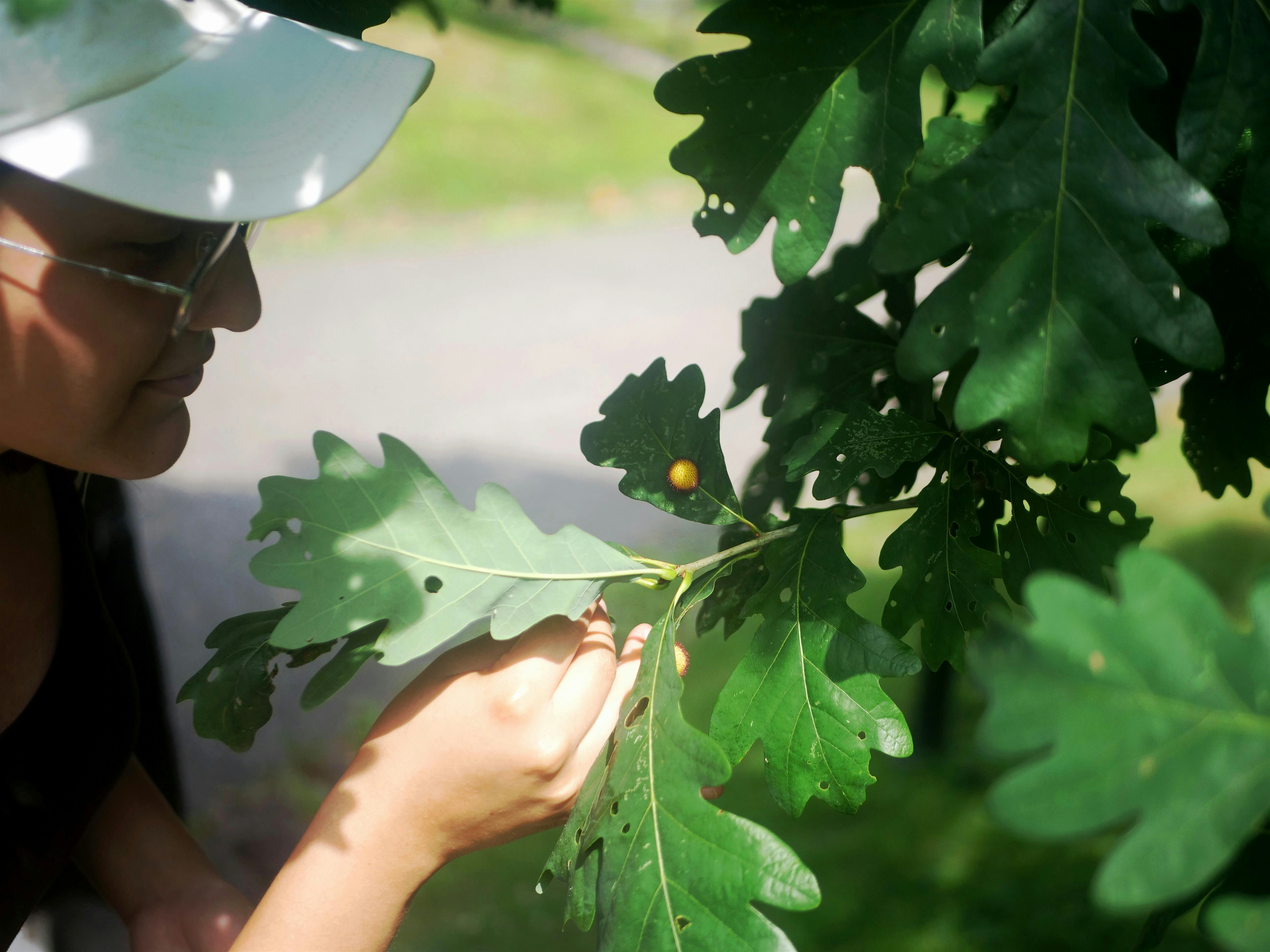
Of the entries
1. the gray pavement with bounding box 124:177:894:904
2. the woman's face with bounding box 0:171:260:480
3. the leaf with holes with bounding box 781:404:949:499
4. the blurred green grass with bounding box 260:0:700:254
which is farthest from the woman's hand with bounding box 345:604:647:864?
the blurred green grass with bounding box 260:0:700:254

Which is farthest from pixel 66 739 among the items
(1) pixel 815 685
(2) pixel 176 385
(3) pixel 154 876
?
(1) pixel 815 685

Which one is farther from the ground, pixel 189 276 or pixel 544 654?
pixel 189 276

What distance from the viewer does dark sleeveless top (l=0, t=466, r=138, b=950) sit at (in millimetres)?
1120

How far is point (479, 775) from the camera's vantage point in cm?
85

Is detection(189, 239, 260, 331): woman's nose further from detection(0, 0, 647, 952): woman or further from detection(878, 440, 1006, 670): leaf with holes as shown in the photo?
detection(878, 440, 1006, 670): leaf with holes

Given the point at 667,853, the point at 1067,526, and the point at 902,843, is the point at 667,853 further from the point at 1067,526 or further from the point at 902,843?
the point at 902,843

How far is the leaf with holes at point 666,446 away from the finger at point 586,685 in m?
A: 0.14

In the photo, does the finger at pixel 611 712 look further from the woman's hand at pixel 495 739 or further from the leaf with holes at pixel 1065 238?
the leaf with holes at pixel 1065 238

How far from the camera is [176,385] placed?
96 cm

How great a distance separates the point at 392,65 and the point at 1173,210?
0.70 meters

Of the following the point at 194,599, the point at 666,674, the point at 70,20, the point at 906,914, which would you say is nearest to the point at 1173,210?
the point at 666,674

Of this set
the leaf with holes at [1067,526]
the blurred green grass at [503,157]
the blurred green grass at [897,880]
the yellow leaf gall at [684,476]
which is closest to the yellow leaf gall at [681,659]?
the yellow leaf gall at [684,476]

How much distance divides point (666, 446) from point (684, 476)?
34mm

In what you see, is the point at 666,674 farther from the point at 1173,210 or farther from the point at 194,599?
the point at 194,599
